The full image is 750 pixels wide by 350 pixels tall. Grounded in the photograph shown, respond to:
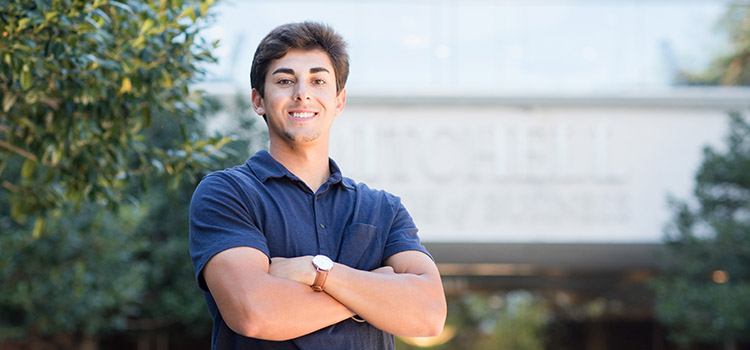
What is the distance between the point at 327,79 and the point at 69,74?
1936 millimetres

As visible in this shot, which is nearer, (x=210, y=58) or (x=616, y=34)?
(x=210, y=58)

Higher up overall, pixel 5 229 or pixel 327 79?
pixel 327 79

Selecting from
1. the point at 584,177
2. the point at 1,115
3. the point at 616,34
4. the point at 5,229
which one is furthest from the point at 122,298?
the point at 616,34

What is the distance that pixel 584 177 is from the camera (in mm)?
13062

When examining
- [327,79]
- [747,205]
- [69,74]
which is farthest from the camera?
[747,205]

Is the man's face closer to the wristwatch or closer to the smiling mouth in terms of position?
the smiling mouth

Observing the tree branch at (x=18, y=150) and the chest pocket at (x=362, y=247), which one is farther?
the tree branch at (x=18, y=150)

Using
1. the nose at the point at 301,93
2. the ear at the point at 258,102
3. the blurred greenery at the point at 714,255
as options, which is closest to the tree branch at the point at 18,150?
the ear at the point at 258,102

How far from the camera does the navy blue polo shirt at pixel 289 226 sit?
2.22 meters

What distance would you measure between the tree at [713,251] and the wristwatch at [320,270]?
8706 millimetres

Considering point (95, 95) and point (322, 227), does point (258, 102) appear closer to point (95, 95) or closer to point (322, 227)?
point (322, 227)

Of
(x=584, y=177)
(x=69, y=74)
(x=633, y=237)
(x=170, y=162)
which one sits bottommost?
(x=633, y=237)

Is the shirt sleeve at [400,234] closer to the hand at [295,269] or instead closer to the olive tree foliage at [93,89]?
the hand at [295,269]

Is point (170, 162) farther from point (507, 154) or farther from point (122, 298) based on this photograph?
point (507, 154)
